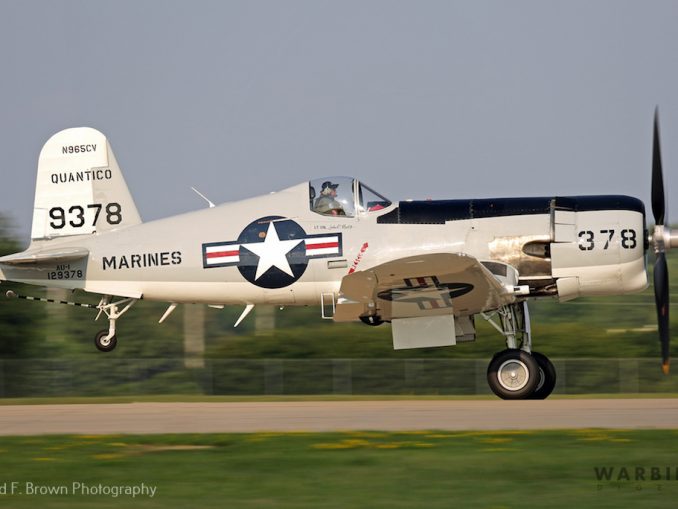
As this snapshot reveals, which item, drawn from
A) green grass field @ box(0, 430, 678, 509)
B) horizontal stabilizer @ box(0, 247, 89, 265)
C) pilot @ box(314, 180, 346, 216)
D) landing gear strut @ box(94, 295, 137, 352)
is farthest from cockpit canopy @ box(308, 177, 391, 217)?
green grass field @ box(0, 430, 678, 509)

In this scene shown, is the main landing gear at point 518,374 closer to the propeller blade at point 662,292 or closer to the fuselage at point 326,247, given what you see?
the fuselage at point 326,247

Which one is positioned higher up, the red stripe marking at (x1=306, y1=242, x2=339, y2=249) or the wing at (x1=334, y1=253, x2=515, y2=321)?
the red stripe marking at (x1=306, y1=242, x2=339, y2=249)

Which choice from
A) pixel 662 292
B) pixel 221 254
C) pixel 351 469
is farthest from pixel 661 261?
pixel 351 469

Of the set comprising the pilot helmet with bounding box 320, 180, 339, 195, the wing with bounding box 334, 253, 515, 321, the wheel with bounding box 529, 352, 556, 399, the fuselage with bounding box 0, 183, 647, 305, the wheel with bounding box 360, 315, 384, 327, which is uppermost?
the pilot helmet with bounding box 320, 180, 339, 195

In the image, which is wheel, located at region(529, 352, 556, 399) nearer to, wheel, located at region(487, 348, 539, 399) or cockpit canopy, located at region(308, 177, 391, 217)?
wheel, located at region(487, 348, 539, 399)

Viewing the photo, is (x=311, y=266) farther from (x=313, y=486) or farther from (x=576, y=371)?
(x=576, y=371)

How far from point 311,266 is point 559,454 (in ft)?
19.2

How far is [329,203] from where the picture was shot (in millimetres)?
14828

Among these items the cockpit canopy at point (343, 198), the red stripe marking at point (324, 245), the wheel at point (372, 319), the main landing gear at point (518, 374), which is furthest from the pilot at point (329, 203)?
the main landing gear at point (518, 374)

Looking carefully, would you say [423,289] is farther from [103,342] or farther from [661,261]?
[103,342]

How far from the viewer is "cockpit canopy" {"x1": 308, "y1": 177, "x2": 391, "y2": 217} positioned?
14734 mm

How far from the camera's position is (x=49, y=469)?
31.0ft

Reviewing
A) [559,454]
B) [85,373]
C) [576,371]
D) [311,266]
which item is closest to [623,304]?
[576,371]

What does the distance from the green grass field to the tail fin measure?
5.40 metres
